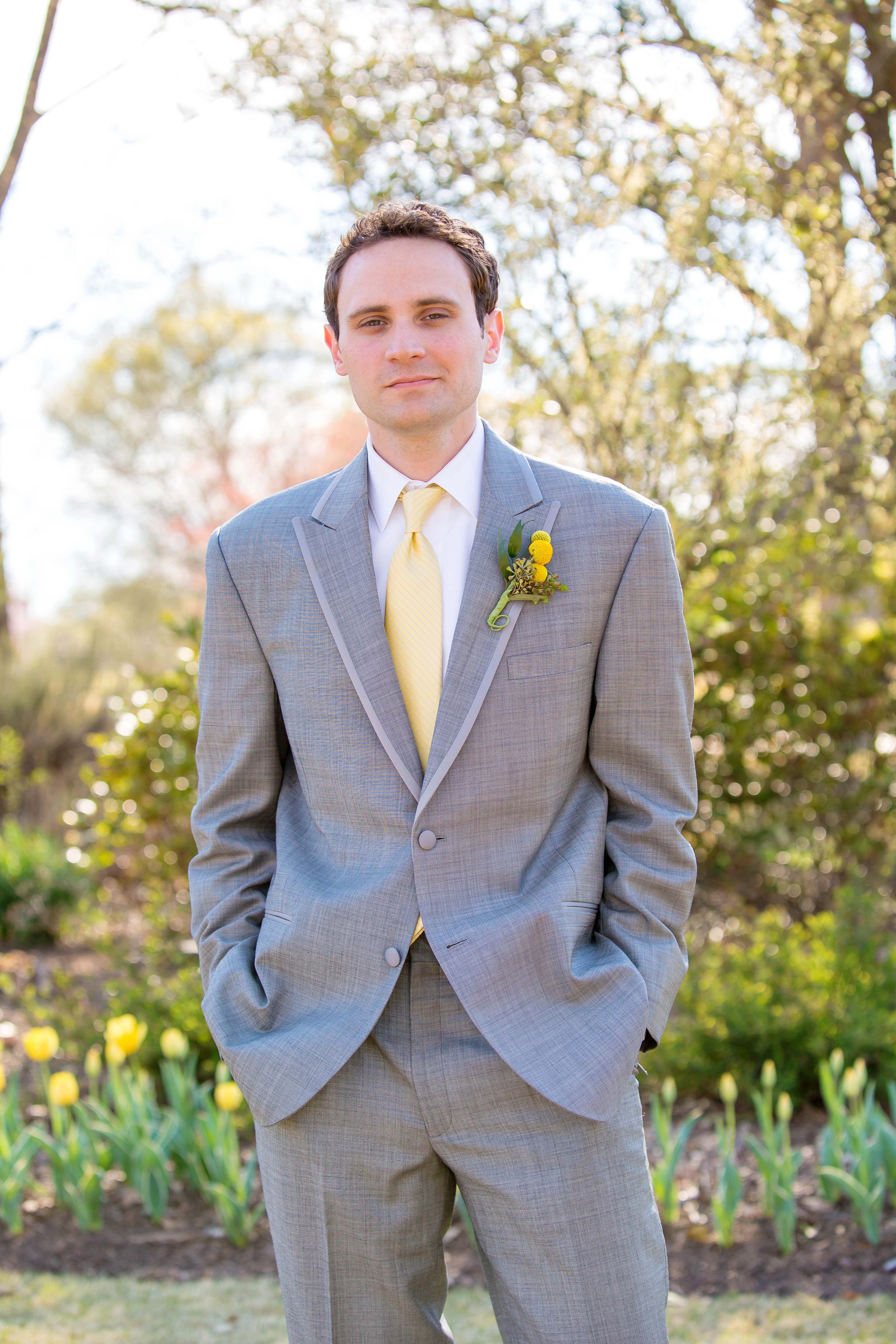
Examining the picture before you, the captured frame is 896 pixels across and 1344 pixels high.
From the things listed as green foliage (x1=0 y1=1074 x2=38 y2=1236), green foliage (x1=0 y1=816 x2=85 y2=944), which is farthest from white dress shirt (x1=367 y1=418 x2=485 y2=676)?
green foliage (x1=0 y1=816 x2=85 y2=944)

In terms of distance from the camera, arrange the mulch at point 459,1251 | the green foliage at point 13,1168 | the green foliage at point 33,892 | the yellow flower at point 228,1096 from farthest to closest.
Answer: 1. the green foliage at point 33,892
2. the green foliage at point 13,1168
3. the yellow flower at point 228,1096
4. the mulch at point 459,1251

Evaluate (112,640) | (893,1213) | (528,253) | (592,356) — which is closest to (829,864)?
(893,1213)

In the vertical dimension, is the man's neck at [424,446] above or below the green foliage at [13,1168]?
above

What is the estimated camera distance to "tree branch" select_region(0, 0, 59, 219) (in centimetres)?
389

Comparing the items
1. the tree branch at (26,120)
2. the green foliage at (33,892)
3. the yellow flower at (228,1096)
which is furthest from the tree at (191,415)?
the yellow flower at (228,1096)

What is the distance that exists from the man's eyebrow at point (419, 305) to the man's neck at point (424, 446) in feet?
0.57

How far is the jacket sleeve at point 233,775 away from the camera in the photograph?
1.92m

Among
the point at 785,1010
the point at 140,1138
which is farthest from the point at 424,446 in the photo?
the point at 785,1010

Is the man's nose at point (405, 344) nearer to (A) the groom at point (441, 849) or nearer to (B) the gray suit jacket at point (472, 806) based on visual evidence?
(A) the groom at point (441, 849)

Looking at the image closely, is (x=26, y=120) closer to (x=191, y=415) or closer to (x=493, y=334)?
(x=493, y=334)

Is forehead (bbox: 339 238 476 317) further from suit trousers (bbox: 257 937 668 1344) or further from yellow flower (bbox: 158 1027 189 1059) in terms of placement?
yellow flower (bbox: 158 1027 189 1059)

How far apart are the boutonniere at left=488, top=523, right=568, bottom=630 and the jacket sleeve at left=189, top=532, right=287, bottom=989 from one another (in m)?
0.42

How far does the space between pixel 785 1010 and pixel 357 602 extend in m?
2.44

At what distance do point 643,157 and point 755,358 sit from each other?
29.9 inches
